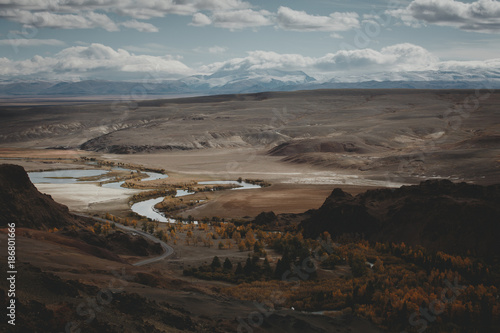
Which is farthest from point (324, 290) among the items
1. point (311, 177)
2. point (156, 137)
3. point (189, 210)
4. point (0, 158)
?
point (156, 137)

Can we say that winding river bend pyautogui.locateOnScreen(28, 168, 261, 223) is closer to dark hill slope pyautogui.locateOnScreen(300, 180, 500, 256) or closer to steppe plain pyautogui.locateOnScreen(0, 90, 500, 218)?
steppe plain pyautogui.locateOnScreen(0, 90, 500, 218)

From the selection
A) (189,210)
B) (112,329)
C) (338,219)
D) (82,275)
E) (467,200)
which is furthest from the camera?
(189,210)

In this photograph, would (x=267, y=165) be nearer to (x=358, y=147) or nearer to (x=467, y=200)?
(x=358, y=147)

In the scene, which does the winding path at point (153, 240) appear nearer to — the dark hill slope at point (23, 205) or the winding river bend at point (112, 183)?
the dark hill slope at point (23, 205)

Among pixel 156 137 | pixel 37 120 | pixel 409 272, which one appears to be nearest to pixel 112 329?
pixel 409 272

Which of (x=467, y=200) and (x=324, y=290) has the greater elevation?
(x=467, y=200)

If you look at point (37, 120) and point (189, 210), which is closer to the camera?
point (189, 210)

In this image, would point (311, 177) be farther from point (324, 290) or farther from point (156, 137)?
point (156, 137)

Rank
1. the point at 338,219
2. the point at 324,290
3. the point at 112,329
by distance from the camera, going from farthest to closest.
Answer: the point at 338,219
the point at 324,290
the point at 112,329

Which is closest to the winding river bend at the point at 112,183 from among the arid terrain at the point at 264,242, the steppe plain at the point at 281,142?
the arid terrain at the point at 264,242
